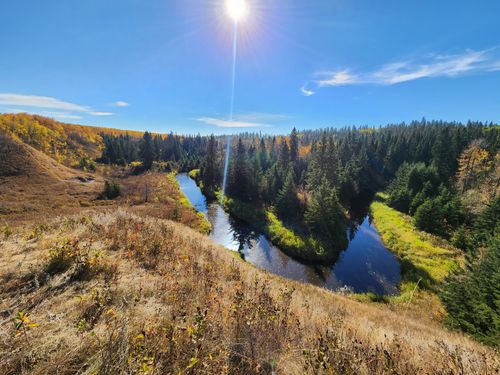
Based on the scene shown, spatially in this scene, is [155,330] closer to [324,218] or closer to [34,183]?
[324,218]

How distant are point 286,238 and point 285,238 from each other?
5.0 inches

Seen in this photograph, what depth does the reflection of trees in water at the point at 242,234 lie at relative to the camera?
27.7m

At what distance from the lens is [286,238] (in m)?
27.6

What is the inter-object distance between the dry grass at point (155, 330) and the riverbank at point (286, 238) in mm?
19703

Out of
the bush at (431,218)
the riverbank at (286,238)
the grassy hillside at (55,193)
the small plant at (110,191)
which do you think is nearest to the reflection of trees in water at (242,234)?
the riverbank at (286,238)

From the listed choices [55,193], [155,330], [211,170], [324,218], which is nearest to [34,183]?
[55,193]

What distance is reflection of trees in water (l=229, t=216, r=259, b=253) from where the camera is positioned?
27712 millimetres

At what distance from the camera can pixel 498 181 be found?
38.1 meters

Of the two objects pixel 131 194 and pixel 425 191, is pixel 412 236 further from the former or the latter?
pixel 131 194

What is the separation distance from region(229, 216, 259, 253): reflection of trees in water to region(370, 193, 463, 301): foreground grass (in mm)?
16489

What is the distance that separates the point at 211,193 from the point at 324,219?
1099 inches

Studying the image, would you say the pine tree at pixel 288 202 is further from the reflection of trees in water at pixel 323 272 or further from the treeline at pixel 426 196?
the reflection of trees in water at pixel 323 272

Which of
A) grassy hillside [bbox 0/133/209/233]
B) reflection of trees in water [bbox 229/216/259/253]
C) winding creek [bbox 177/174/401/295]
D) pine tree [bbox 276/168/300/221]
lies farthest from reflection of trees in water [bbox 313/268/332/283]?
grassy hillside [bbox 0/133/209/233]

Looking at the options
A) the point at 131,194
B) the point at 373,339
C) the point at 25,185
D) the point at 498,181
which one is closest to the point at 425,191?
the point at 498,181
